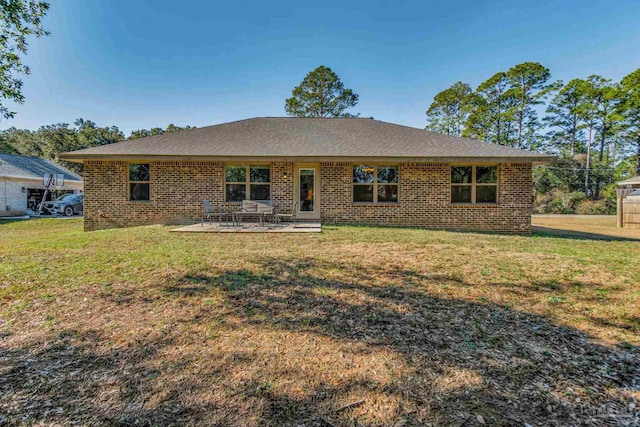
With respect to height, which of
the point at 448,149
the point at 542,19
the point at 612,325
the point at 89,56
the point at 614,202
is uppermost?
the point at 542,19

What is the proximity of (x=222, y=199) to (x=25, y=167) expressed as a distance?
74.8 feet

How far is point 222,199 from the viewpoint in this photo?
476 inches

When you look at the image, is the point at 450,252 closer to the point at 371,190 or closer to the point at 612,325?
the point at 612,325

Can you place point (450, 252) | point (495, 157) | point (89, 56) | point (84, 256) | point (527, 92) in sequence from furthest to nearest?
point (527, 92) < point (89, 56) < point (495, 157) < point (450, 252) < point (84, 256)

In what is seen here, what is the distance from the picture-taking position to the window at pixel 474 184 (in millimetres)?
12047

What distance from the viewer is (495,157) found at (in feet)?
36.6

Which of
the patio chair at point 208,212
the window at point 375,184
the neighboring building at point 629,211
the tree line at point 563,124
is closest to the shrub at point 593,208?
the tree line at point 563,124

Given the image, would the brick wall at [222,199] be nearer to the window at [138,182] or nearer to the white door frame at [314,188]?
the window at [138,182]

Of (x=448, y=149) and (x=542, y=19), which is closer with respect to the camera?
(x=448, y=149)

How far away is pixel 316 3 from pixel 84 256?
13633mm

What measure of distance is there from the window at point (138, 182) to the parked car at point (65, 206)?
1351cm

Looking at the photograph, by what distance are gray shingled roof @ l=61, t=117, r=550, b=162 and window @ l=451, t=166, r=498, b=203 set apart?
749 mm

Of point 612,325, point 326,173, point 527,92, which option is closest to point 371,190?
point 326,173

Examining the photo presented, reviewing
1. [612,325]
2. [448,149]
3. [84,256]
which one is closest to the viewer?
[612,325]
